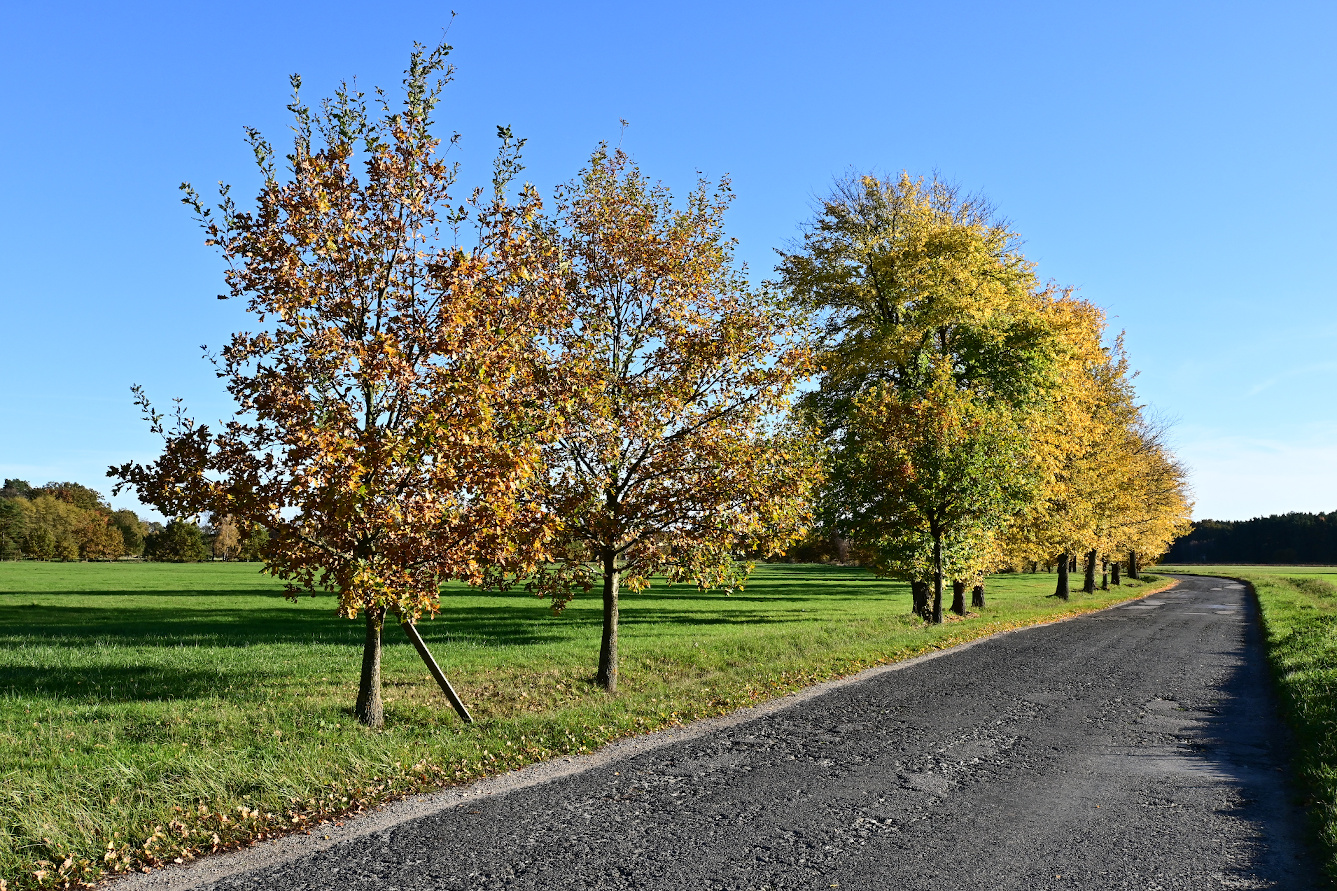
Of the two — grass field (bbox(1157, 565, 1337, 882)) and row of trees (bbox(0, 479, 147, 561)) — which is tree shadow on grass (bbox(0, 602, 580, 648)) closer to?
grass field (bbox(1157, 565, 1337, 882))

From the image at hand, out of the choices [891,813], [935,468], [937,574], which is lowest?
[891,813]

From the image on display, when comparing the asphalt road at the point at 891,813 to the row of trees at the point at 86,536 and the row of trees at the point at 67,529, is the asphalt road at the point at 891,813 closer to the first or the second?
the row of trees at the point at 86,536

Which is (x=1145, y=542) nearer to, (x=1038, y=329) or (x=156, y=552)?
(x=1038, y=329)

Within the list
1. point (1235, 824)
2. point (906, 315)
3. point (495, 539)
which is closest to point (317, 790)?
point (495, 539)

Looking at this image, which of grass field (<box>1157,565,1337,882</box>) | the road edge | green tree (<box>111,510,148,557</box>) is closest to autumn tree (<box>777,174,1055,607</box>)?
grass field (<box>1157,565,1337,882</box>)

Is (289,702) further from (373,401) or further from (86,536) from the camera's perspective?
(86,536)

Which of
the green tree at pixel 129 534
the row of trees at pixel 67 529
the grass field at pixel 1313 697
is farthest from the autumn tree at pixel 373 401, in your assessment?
the green tree at pixel 129 534

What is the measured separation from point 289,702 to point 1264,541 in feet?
628

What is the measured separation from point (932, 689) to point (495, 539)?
8003mm

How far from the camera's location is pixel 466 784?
8391 mm

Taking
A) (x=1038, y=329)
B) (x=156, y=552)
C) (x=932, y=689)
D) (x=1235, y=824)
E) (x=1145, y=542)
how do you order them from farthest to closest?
(x=156, y=552) < (x=1145, y=542) < (x=1038, y=329) < (x=932, y=689) < (x=1235, y=824)

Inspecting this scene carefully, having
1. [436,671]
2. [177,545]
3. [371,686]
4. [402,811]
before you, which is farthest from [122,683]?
[177,545]

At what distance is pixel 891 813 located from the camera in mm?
7453

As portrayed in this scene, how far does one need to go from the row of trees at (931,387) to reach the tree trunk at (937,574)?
0.04 m
